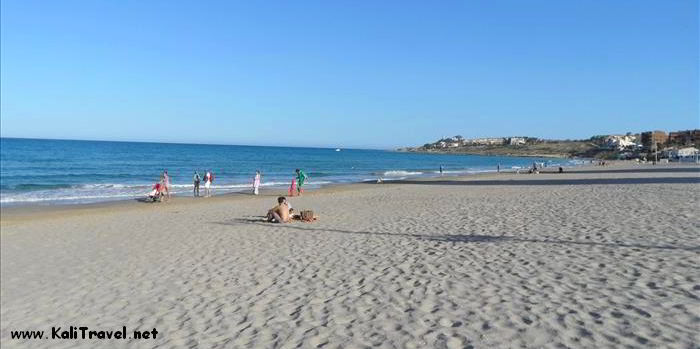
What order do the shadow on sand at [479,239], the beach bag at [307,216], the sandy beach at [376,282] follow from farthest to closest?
1. the beach bag at [307,216]
2. the shadow on sand at [479,239]
3. the sandy beach at [376,282]

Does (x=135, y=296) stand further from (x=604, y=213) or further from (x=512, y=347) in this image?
(x=604, y=213)

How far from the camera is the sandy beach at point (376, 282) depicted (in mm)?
5309

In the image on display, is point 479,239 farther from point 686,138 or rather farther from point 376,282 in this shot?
point 686,138

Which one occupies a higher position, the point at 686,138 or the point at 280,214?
the point at 686,138

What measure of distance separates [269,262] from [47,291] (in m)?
3.67

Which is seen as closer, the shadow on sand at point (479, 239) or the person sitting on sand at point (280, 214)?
the shadow on sand at point (479, 239)

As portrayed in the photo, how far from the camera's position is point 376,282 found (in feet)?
24.2

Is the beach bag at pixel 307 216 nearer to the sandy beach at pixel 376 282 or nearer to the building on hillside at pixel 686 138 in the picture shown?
the sandy beach at pixel 376 282

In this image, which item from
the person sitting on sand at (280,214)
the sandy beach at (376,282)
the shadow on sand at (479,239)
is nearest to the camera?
the sandy beach at (376,282)

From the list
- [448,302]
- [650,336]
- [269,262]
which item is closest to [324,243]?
[269,262]

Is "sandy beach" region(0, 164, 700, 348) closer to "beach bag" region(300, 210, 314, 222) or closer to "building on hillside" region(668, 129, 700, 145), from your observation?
"beach bag" region(300, 210, 314, 222)

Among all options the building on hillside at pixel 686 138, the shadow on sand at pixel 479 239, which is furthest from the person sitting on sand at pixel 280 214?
the building on hillside at pixel 686 138

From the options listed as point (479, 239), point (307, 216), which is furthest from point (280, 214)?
point (479, 239)

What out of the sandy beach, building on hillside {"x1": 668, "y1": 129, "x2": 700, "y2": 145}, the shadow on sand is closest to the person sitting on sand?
the shadow on sand
